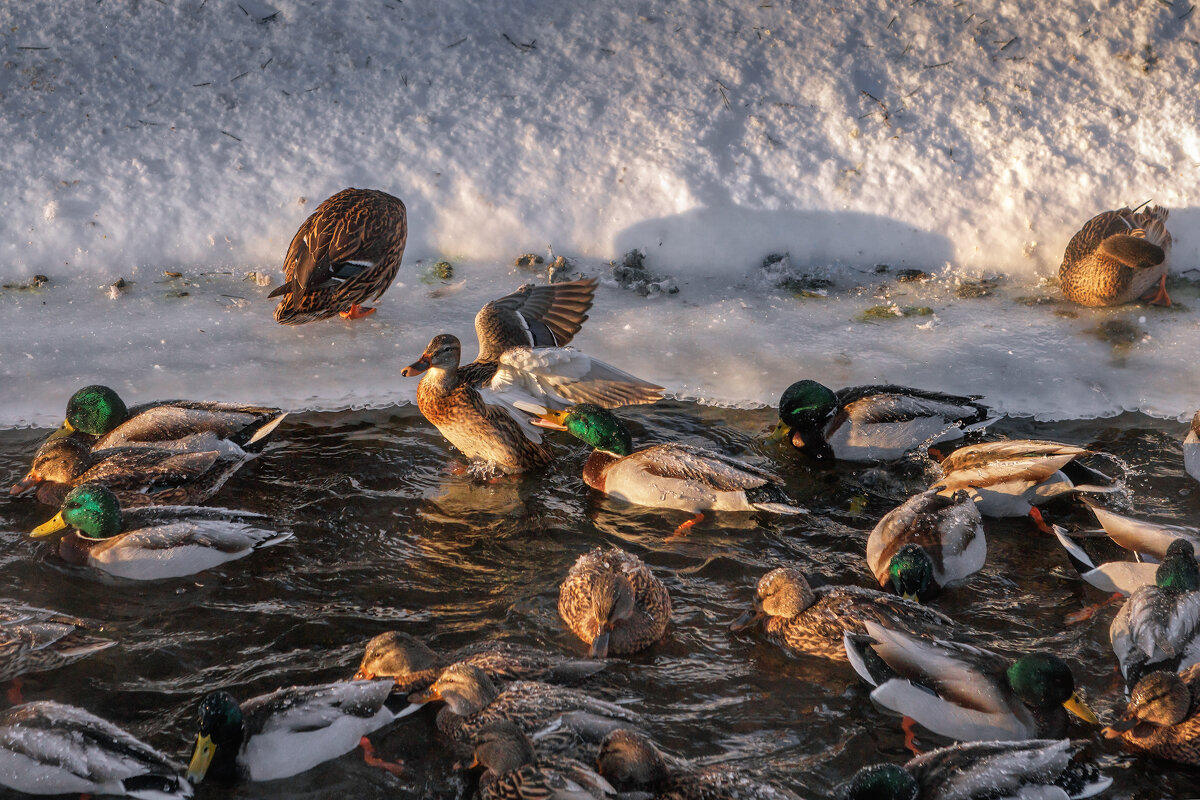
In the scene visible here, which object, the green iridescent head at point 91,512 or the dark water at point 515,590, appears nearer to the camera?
the dark water at point 515,590

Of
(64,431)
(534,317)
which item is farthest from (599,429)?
(64,431)

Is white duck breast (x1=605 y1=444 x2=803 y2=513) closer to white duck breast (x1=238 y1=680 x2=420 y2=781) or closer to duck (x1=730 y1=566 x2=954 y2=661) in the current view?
duck (x1=730 y1=566 x2=954 y2=661)

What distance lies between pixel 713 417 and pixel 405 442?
181cm

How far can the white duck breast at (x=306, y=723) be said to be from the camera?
12.2ft

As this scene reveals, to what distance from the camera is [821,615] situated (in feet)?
14.3

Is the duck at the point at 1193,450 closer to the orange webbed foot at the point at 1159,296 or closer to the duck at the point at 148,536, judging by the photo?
the orange webbed foot at the point at 1159,296

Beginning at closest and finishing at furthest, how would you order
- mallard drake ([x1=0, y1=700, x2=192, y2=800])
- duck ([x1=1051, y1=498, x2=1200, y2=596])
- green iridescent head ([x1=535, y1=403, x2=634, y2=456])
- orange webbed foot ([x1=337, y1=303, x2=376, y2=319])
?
mallard drake ([x1=0, y1=700, x2=192, y2=800]) < duck ([x1=1051, y1=498, x2=1200, y2=596]) < green iridescent head ([x1=535, y1=403, x2=634, y2=456]) < orange webbed foot ([x1=337, y1=303, x2=376, y2=319])

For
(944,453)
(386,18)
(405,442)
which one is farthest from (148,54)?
(944,453)

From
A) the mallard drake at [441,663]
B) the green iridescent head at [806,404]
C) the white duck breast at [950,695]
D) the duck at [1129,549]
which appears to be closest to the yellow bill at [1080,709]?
the white duck breast at [950,695]

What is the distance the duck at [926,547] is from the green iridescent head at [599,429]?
56.8 inches

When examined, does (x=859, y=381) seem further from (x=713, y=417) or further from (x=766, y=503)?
(x=766, y=503)

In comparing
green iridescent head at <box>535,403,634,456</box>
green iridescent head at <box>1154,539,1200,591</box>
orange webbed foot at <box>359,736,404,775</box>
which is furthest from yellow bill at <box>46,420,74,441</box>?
green iridescent head at <box>1154,539,1200,591</box>

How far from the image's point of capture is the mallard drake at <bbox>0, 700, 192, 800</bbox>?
11.6 ft

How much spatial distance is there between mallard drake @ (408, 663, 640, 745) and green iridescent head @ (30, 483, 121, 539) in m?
1.94
